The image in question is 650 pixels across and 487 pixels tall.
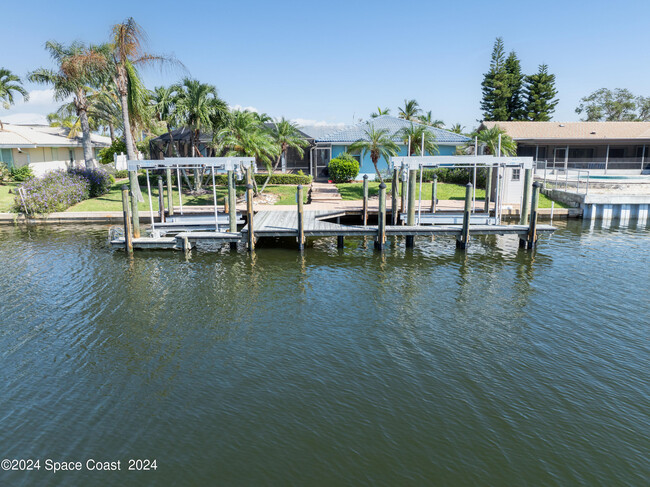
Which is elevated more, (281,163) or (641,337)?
(281,163)

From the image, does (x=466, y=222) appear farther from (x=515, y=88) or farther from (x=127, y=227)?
(x=515, y=88)

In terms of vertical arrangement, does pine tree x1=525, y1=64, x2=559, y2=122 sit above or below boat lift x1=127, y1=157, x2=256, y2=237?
above

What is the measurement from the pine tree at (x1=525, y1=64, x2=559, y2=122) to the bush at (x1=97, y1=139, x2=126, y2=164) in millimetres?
47741

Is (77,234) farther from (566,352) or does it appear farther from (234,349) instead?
(566,352)

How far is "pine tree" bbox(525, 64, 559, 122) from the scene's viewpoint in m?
58.6

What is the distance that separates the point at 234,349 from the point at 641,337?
941 centimetres

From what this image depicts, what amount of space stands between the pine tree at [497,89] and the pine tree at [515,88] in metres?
0.67

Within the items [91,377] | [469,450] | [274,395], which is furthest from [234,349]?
[469,450]

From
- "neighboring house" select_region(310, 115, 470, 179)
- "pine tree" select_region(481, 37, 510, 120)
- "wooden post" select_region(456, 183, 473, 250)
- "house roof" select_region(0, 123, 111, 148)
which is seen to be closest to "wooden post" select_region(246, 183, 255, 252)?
"wooden post" select_region(456, 183, 473, 250)

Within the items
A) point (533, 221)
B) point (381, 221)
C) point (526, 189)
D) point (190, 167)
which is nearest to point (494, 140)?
point (526, 189)

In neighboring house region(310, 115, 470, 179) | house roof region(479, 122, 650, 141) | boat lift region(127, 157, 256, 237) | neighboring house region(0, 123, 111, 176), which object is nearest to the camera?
boat lift region(127, 157, 256, 237)

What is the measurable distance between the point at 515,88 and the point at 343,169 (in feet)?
123

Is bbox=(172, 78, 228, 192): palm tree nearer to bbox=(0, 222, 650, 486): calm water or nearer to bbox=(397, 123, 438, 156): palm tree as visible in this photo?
bbox=(397, 123, 438, 156): palm tree

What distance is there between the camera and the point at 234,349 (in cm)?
1062
